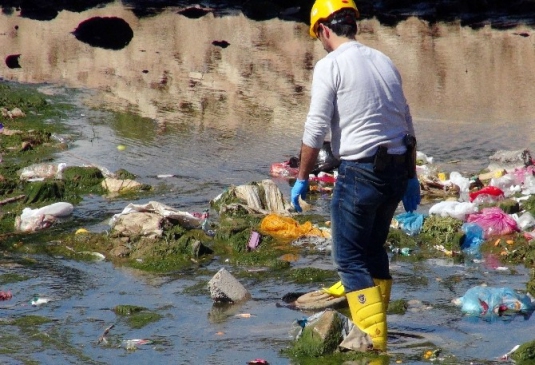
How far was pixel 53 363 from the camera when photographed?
5.52 meters

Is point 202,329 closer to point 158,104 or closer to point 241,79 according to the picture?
point 158,104

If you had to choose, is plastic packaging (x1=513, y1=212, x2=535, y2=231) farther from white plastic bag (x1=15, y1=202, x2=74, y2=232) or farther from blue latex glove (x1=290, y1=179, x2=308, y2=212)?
white plastic bag (x1=15, y1=202, x2=74, y2=232)

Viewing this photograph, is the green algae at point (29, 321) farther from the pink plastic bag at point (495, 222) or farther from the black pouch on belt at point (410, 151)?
the pink plastic bag at point (495, 222)

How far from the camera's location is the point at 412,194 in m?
5.88

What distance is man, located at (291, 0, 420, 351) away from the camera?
211 inches

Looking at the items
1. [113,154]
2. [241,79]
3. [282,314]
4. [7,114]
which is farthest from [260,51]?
[282,314]

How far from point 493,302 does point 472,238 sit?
1971 mm

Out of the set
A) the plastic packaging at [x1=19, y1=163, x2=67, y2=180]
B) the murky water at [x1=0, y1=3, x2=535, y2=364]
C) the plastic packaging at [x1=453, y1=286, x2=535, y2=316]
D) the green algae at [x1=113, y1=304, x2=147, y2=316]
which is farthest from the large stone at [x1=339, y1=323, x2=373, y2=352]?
the plastic packaging at [x1=19, y1=163, x2=67, y2=180]

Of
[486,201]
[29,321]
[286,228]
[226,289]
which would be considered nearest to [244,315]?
[226,289]

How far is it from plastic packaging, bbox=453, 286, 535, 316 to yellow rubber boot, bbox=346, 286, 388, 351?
0.95 meters

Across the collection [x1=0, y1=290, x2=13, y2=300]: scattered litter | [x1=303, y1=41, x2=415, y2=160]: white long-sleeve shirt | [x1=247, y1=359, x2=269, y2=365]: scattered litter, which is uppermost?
[x1=303, y1=41, x2=415, y2=160]: white long-sleeve shirt

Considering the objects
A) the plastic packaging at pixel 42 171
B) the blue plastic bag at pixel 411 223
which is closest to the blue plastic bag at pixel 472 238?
the blue plastic bag at pixel 411 223

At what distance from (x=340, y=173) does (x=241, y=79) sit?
44.2 ft

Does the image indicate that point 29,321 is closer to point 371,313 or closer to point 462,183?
point 371,313
